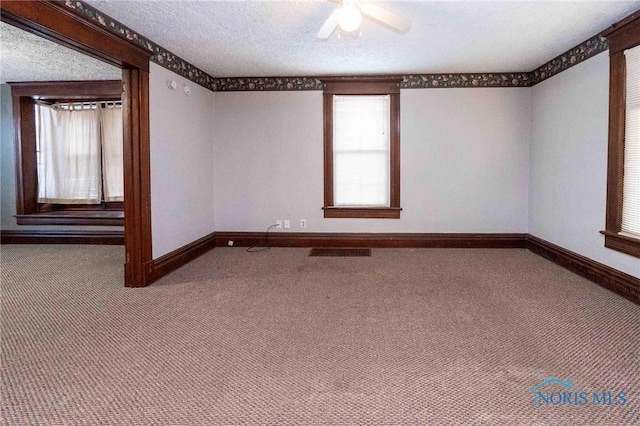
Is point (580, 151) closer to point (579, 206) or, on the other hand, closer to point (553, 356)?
point (579, 206)

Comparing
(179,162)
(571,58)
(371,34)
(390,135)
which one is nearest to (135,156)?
(179,162)

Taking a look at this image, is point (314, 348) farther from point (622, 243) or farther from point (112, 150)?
point (112, 150)

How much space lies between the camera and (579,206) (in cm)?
404

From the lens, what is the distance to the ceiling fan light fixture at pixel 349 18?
8.28 feet

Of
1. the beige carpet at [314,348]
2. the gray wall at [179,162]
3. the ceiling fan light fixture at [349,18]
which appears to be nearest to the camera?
the beige carpet at [314,348]

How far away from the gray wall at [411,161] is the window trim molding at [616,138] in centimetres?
173

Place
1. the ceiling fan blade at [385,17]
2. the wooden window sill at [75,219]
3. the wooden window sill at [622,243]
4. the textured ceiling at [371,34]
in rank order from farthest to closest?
1. the wooden window sill at [75,219]
2. the wooden window sill at [622,243]
3. the textured ceiling at [371,34]
4. the ceiling fan blade at [385,17]

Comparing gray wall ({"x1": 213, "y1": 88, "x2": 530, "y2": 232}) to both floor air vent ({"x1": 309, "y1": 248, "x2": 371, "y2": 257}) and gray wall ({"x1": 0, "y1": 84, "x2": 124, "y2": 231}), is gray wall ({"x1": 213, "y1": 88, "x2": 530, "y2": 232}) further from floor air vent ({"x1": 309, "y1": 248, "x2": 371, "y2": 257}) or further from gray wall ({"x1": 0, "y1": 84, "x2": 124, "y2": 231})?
gray wall ({"x1": 0, "y1": 84, "x2": 124, "y2": 231})

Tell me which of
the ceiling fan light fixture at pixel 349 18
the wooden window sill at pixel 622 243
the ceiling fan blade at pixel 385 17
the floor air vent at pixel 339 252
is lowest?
the floor air vent at pixel 339 252

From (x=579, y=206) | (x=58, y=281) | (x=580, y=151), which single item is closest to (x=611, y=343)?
(x=579, y=206)

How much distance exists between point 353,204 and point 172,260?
2522mm

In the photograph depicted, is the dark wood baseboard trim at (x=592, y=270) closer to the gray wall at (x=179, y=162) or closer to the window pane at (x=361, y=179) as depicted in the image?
the window pane at (x=361, y=179)

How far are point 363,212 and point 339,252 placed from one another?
70cm

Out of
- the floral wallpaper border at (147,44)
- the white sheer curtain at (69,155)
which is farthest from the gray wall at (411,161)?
the white sheer curtain at (69,155)
